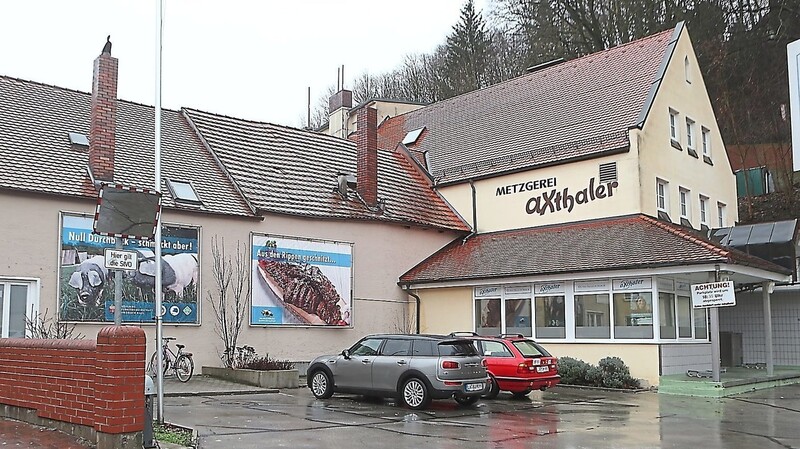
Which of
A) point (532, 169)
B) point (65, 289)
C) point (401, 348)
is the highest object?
point (532, 169)

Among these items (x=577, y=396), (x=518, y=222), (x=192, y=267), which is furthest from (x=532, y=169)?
(x=192, y=267)

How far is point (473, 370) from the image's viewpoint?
1639cm

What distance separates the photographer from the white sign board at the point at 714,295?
18469 millimetres

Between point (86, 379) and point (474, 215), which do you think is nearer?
point (86, 379)

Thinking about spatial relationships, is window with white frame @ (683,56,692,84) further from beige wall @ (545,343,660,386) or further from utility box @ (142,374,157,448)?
utility box @ (142,374,157,448)

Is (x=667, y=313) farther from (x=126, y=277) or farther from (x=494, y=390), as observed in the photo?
(x=126, y=277)

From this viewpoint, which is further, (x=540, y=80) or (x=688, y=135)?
(x=540, y=80)

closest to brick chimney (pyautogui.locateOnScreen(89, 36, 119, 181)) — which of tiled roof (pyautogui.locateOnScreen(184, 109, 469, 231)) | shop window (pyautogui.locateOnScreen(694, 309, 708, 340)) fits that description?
tiled roof (pyautogui.locateOnScreen(184, 109, 469, 231))

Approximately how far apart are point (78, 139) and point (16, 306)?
5465mm

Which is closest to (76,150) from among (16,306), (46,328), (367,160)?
(16,306)

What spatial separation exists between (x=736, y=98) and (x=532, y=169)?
17.3 m

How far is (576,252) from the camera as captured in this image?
23.5 meters

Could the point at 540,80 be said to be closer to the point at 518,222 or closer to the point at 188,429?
the point at 518,222

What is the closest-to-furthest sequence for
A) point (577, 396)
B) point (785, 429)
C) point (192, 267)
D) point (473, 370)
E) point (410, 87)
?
point (785, 429) < point (473, 370) < point (577, 396) < point (192, 267) < point (410, 87)
